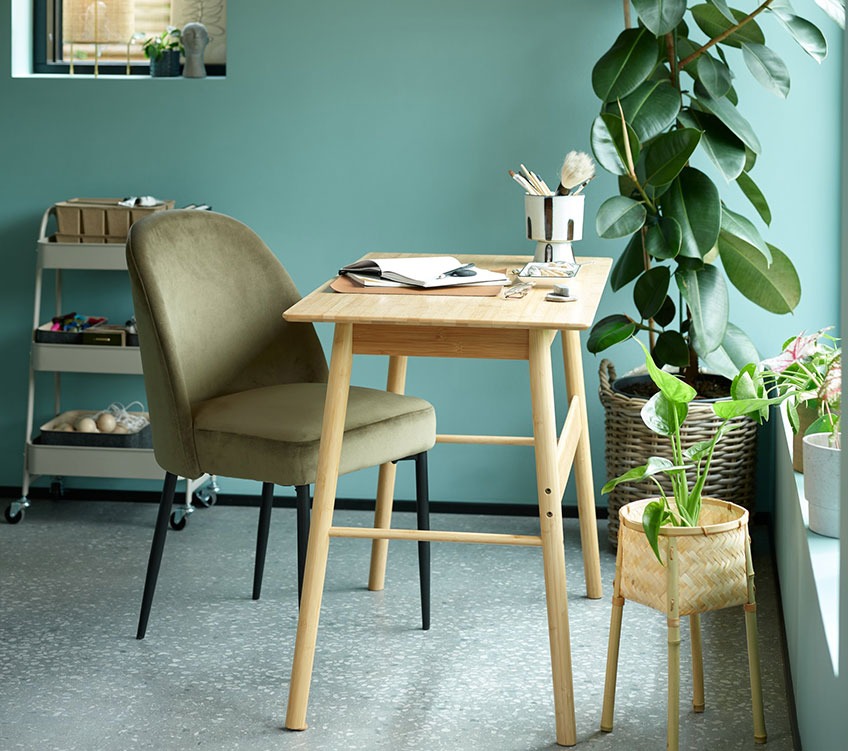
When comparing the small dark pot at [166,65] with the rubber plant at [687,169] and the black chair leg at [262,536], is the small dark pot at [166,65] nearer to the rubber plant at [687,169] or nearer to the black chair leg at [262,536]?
the rubber plant at [687,169]

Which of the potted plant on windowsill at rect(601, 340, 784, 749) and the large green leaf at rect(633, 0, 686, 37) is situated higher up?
the large green leaf at rect(633, 0, 686, 37)

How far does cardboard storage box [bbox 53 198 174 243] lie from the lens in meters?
3.52

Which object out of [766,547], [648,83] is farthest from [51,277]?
[766,547]

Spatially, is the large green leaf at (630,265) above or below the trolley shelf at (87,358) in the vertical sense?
above

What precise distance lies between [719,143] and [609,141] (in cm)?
33

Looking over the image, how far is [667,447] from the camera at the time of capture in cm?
321

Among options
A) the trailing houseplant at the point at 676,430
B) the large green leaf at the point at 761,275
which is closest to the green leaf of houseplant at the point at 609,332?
the large green leaf at the point at 761,275

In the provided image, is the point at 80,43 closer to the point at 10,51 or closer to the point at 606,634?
the point at 10,51

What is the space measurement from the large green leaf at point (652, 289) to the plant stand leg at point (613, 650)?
0.99m

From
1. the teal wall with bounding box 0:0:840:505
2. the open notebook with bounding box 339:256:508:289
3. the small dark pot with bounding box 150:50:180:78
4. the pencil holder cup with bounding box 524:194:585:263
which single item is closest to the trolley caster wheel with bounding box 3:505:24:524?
the teal wall with bounding box 0:0:840:505

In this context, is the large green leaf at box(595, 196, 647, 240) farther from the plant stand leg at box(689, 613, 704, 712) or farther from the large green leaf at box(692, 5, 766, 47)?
the plant stand leg at box(689, 613, 704, 712)

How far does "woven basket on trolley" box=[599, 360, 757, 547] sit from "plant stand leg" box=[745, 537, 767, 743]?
39.7 inches

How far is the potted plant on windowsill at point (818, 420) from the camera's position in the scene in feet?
7.38

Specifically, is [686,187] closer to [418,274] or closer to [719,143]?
[719,143]
